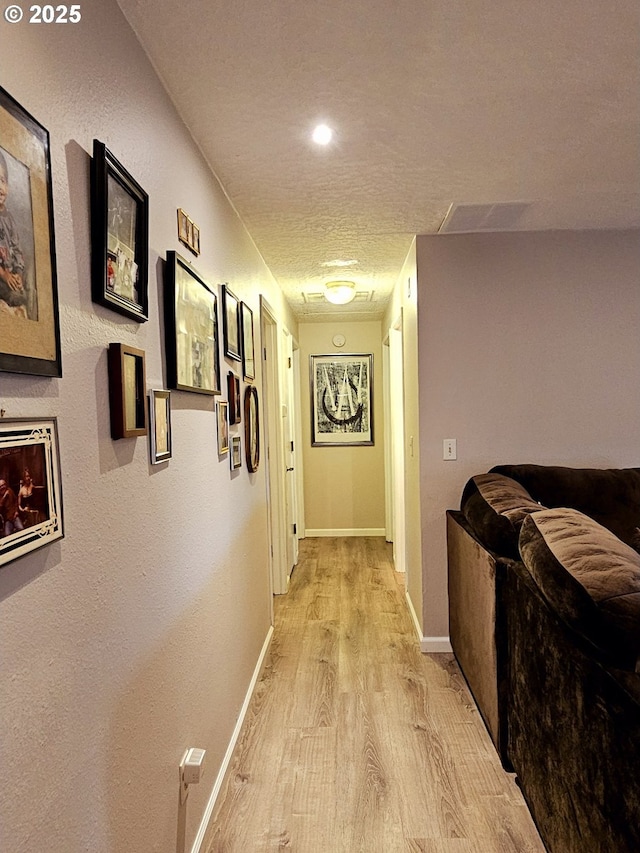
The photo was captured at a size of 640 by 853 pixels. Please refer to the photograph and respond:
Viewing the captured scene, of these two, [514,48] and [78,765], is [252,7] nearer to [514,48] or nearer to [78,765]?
[514,48]

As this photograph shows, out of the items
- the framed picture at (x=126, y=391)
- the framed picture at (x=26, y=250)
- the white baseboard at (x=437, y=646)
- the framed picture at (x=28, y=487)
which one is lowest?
the white baseboard at (x=437, y=646)

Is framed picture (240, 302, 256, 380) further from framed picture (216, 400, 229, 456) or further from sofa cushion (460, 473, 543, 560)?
sofa cushion (460, 473, 543, 560)

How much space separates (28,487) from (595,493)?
2.71 metres

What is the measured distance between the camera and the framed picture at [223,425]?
6.88ft

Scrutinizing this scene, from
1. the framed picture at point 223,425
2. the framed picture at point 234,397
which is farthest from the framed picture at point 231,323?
the framed picture at point 223,425

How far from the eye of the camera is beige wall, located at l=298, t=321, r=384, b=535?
573cm

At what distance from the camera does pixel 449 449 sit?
9.95 ft

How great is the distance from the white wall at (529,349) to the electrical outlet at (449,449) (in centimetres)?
3

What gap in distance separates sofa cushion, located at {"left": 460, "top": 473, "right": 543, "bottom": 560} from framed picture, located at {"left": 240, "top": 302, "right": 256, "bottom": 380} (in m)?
1.28

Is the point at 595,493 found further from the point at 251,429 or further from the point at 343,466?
the point at 343,466

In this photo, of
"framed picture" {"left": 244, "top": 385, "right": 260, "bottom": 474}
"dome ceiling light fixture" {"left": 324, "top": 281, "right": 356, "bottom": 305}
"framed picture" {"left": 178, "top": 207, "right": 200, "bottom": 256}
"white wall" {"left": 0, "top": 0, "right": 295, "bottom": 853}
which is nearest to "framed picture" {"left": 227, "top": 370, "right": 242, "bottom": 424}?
"framed picture" {"left": 244, "top": 385, "right": 260, "bottom": 474}

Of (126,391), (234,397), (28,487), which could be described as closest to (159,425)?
(126,391)

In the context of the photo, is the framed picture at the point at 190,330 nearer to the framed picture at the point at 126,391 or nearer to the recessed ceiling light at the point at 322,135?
the framed picture at the point at 126,391

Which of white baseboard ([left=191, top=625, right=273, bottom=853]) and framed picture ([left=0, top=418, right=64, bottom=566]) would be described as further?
white baseboard ([left=191, top=625, right=273, bottom=853])
